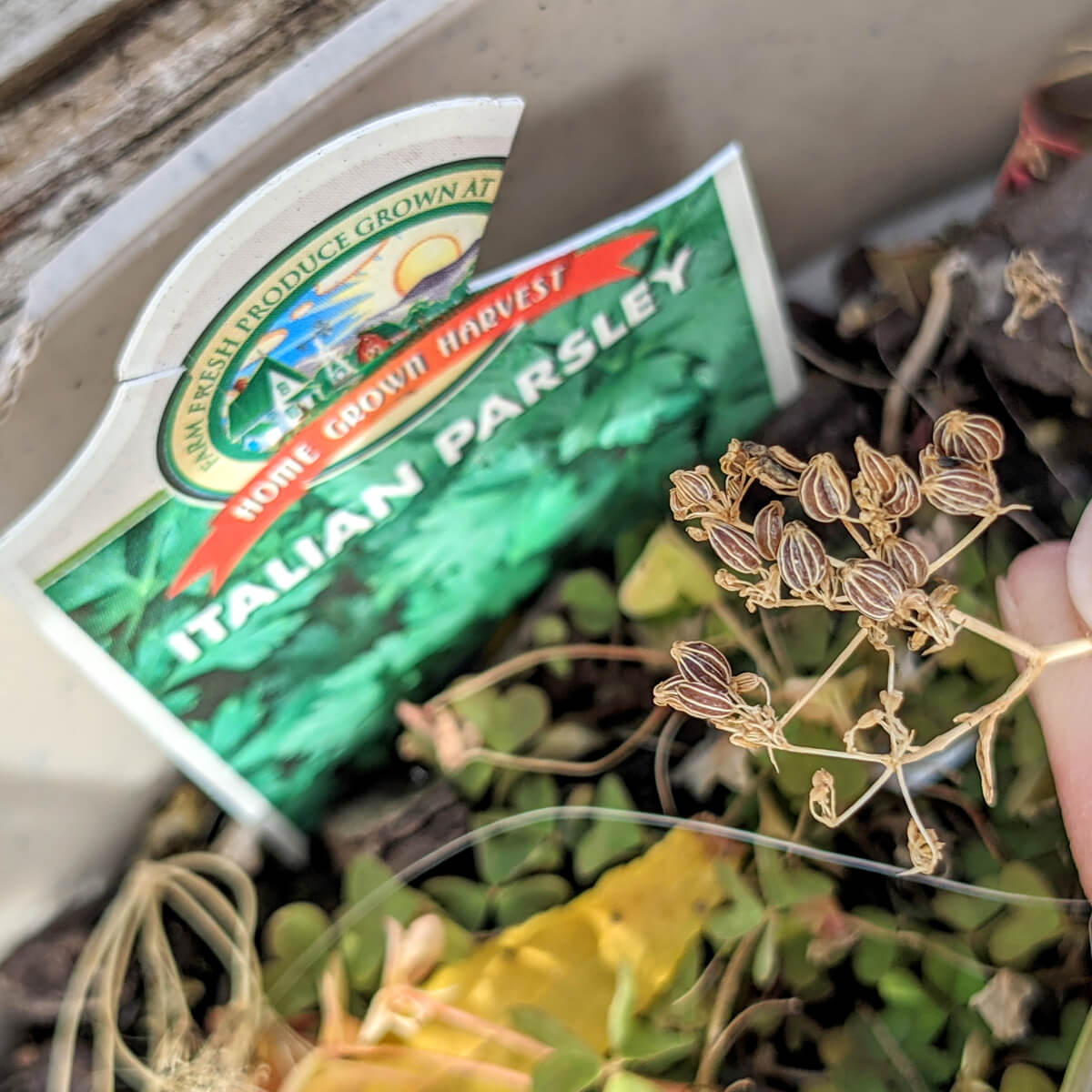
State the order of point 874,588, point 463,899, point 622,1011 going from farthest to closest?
1. point 463,899
2. point 622,1011
3. point 874,588

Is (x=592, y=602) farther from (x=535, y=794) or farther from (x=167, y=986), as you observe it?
(x=167, y=986)

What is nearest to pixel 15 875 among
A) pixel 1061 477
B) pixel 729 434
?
pixel 729 434

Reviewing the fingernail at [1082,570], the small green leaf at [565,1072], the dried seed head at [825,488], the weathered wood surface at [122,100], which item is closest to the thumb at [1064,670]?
the fingernail at [1082,570]

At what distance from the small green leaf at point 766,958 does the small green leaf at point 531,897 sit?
98mm

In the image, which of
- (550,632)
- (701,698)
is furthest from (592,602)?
(701,698)

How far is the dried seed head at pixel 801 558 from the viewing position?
320 millimetres

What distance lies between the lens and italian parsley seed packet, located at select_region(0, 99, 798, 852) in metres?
0.37

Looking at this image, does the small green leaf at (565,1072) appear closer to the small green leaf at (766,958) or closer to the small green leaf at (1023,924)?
the small green leaf at (766,958)

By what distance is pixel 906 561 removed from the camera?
1.05ft

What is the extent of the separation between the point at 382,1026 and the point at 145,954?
0.16 metres

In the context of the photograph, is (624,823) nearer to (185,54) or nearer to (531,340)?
(531,340)

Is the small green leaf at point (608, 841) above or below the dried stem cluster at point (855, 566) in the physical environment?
below

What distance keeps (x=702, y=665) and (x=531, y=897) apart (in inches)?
9.2

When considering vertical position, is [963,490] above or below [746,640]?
above
